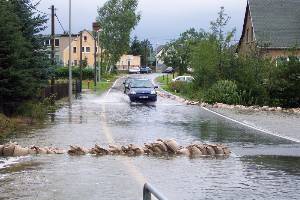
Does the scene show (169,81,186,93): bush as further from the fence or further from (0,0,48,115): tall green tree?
(0,0,48,115): tall green tree

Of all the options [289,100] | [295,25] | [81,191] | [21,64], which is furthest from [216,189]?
[295,25]

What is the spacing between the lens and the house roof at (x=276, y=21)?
5694cm

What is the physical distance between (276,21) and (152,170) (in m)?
50.1

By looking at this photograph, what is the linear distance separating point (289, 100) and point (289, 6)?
97.9 ft

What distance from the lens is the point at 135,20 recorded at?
351 ft

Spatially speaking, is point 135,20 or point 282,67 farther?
A: point 135,20

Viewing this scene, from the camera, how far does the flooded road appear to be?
9.30 meters

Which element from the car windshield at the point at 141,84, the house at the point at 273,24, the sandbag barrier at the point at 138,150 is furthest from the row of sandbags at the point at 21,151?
the house at the point at 273,24

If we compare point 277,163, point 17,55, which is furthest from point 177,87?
point 277,163

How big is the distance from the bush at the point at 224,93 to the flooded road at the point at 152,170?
15629 mm

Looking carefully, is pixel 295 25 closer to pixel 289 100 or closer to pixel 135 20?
pixel 289 100

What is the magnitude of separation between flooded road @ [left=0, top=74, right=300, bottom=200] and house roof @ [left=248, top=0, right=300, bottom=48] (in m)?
39.1

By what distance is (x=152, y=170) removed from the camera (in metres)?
11.5

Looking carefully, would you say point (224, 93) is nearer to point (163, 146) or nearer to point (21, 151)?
point (163, 146)
